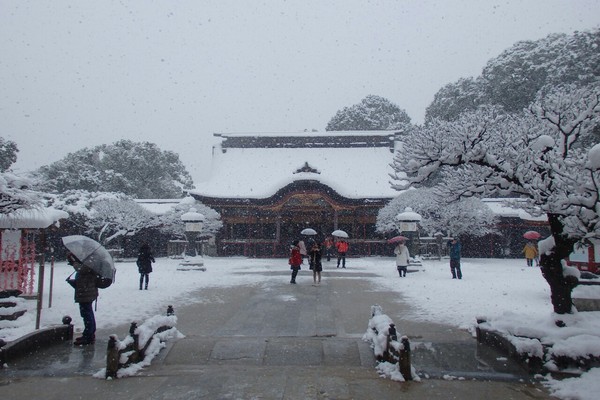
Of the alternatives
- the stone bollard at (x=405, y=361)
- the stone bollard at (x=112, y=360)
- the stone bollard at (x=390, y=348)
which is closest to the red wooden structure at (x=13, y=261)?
the stone bollard at (x=112, y=360)

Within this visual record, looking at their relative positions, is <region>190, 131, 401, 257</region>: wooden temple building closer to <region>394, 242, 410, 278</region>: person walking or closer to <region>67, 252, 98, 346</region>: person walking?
<region>394, 242, 410, 278</region>: person walking

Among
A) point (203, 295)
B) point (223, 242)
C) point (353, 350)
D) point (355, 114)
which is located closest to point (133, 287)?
point (203, 295)

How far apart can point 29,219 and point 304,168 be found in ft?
62.6

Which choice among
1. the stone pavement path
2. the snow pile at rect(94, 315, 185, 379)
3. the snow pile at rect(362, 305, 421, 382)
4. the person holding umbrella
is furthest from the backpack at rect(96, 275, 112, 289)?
the snow pile at rect(362, 305, 421, 382)

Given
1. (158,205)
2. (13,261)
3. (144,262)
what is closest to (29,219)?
(13,261)

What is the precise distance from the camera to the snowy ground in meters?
5.86

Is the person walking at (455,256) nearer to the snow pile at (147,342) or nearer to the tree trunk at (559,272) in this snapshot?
the tree trunk at (559,272)

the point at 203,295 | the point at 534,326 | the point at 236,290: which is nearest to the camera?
the point at 534,326

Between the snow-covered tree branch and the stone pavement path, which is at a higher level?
the snow-covered tree branch

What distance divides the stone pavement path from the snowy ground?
639mm

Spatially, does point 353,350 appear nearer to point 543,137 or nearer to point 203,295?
point 543,137

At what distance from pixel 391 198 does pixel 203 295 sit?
1824 cm

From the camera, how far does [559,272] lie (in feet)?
22.3

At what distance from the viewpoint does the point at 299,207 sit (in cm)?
2789
